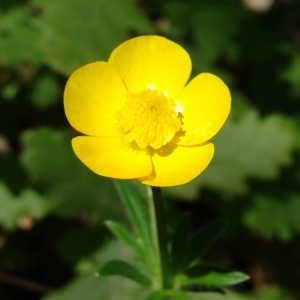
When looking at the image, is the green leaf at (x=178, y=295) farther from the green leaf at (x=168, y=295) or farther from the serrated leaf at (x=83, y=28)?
the serrated leaf at (x=83, y=28)

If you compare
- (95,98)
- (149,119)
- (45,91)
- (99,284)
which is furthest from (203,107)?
(45,91)

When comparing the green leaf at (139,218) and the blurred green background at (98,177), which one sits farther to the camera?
the blurred green background at (98,177)

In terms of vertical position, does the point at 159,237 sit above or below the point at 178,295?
above

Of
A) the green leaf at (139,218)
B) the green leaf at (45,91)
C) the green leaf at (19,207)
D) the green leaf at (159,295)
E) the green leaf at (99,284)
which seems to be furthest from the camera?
the green leaf at (45,91)

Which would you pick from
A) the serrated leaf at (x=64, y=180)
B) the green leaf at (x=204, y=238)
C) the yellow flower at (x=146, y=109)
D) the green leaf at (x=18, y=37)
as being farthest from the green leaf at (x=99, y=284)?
the yellow flower at (x=146, y=109)

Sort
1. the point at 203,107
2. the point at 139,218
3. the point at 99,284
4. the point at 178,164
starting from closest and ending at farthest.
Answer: the point at 178,164
the point at 203,107
the point at 139,218
the point at 99,284

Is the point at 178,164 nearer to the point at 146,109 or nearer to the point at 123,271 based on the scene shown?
the point at 146,109

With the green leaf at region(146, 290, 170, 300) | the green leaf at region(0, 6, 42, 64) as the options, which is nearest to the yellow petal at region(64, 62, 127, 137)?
the green leaf at region(146, 290, 170, 300)

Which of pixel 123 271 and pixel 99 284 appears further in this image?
pixel 99 284
